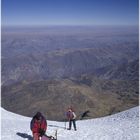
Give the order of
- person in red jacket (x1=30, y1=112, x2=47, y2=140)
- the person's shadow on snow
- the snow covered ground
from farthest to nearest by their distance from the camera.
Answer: the snow covered ground < the person's shadow on snow < person in red jacket (x1=30, y1=112, x2=47, y2=140)

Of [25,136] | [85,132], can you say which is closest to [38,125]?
[25,136]

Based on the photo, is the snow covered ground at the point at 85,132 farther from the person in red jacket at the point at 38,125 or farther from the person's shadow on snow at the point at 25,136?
the person in red jacket at the point at 38,125

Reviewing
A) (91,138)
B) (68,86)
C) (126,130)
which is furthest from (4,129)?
(68,86)

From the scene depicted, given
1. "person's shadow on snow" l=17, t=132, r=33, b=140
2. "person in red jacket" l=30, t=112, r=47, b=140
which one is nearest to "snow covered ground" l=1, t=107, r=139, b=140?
"person's shadow on snow" l=17, t=132, r=33, b=140

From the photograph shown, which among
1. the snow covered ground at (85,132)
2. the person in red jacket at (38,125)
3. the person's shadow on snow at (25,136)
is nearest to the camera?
the person in red jacket at (38,125)

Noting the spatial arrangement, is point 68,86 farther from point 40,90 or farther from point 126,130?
point 126,130

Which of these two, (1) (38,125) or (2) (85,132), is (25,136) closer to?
(1) (38,125)

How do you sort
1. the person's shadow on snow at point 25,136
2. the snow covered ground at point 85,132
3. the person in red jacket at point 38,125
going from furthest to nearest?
the snow covered ground at point 85,132 < the person's shadow on snow at point 25,136 < the person in red jacket at point 38,125

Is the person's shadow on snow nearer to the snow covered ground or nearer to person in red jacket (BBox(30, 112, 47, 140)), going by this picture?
the snow covered ground

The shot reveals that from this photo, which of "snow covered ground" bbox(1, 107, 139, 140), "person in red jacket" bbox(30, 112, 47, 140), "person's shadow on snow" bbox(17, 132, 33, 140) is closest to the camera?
"person in red jacket" bbox(30, 112, 47, 140)

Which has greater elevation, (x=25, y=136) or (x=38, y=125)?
(x=38, y=125)

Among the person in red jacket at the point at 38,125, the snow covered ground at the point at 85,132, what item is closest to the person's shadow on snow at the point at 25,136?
the snow covered ground at the point at 85,132
